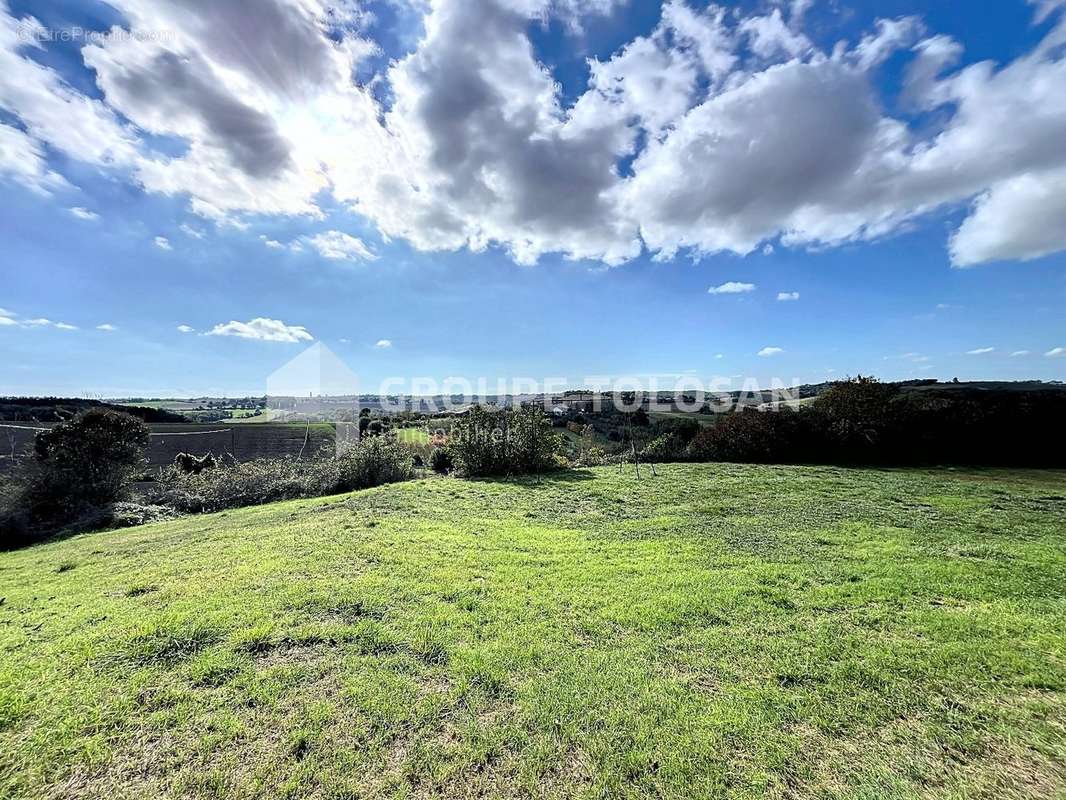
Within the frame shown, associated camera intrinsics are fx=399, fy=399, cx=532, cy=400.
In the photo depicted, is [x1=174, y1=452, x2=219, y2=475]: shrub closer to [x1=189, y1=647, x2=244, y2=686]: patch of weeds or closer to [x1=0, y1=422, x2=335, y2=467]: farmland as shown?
[x1=0, y1=422, x2=335, y2=467]: farmland

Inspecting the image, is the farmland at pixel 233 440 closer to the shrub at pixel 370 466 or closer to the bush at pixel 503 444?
the shrub at pixel 370 466

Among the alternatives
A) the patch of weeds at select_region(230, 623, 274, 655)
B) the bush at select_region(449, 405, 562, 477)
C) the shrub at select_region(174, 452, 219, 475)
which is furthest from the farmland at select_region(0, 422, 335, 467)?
the patch of weeds at select_region(230, 623, 274, 655)

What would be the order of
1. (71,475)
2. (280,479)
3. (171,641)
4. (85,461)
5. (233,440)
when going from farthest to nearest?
(233,440)
(280,479)
(85,461)
(71,475)
(171,641)

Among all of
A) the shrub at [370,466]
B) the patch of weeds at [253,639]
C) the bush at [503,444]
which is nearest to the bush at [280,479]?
Answer: the shrub at [370,466]

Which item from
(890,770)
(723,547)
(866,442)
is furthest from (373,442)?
(866,442)

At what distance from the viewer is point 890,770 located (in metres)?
2.11

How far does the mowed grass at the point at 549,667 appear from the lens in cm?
213

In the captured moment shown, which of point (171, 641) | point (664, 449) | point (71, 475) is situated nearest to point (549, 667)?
point (171, 641)

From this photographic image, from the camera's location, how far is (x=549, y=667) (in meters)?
2.99

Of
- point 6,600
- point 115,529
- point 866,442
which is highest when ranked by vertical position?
point 866,442

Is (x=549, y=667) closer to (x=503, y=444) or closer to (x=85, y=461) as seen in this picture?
(x=503, y=444)

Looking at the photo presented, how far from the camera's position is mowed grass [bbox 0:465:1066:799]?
213 centimetres

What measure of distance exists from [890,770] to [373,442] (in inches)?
530

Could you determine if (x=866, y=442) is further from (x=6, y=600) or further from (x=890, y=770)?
(x=6, y=600)
